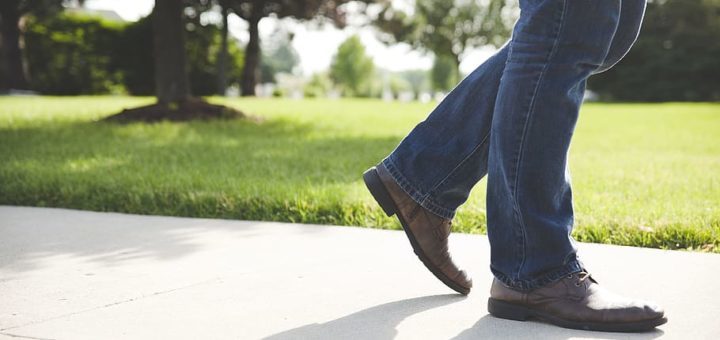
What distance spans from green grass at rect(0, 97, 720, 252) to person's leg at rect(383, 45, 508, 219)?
1060 mm

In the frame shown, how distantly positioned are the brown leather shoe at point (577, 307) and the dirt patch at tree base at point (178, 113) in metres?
7.30

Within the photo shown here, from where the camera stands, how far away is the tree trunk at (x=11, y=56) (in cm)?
2081

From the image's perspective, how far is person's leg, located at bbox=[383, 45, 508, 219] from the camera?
1.94 m

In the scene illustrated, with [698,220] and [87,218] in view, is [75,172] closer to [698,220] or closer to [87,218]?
[87,218]

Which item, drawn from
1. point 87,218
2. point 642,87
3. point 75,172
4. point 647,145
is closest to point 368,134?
point 647,145

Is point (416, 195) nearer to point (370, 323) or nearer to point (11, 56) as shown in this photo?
point (370, 323)

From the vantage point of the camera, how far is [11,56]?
2097 centimetres

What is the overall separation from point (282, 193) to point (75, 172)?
150 centimetres

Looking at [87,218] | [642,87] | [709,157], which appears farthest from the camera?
[642,87]

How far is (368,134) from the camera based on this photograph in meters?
8.12

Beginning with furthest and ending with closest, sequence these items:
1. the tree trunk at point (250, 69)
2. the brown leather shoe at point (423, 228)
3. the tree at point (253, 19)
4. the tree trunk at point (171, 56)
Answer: the tree trunk at point (250, 69) → the tree at point (253, 19) → the tree trunk at point (171, 56) → the brown leather shoe at point (423, 228)

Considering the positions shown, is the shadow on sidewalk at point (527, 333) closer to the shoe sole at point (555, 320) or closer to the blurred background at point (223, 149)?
the shoe sole at point (555, 320)

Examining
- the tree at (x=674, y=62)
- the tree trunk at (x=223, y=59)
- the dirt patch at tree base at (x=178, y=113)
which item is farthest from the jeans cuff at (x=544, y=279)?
the tree at (x=674, y=62)

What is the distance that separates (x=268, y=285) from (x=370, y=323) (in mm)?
455
